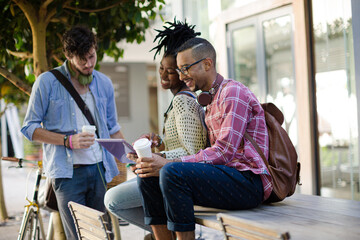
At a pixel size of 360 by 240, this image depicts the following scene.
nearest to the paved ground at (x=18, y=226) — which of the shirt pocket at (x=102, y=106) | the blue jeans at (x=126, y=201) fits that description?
the shirt pocket at (x=102, y=106)

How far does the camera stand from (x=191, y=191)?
2.15 metres

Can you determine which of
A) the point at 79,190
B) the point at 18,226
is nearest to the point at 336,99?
the point at 79,190

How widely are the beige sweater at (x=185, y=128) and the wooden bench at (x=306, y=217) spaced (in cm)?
35

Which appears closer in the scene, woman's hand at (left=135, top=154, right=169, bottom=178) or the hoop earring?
woman's hand at (left=135, top=154, right=169, bottom=178)

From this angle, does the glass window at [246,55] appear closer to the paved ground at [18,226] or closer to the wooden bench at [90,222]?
the paved ground at [18,226]

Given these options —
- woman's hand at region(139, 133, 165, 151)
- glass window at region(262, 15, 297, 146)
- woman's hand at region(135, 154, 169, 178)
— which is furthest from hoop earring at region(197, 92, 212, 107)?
glass window at region(262, 15, 297, 146)

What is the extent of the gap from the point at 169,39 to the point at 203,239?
272cm

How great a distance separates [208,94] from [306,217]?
828mm

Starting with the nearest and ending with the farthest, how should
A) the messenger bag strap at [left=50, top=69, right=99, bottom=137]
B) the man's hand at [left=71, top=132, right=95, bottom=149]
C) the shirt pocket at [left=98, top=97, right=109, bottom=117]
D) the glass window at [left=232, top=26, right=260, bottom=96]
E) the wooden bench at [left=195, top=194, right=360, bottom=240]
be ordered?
the wooden bench at [left=195, top=194, right=360, bottom=240], the man's hand at [left=71, top=132, right=95, bottom=149], the messenger bag strap at [left=50, top=69, right=99, bottom=137], the shirt pocket at [left=98, top=97, right=109, bottom=117], the glass window at [left=232, top=26, right=260, bottom=96]

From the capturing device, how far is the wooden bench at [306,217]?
1790 mm

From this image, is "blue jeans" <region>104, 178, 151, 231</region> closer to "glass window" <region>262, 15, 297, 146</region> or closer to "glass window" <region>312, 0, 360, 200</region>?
"glass window" <region>312, 0, 360, 200</region>

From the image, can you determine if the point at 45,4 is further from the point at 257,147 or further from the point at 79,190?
the point at 257,147

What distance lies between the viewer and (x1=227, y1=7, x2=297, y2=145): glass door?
581 centimetres

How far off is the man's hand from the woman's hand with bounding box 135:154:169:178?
72 centimetres
